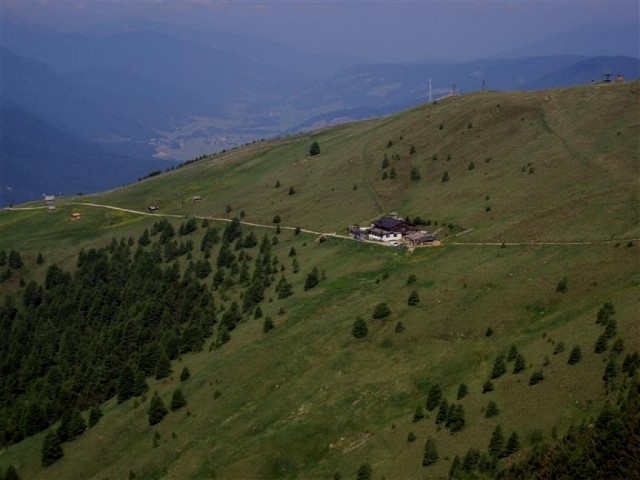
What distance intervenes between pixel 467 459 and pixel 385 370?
26441 mm

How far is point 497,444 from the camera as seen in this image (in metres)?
52.0

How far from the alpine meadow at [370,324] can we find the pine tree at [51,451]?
10.7 inches

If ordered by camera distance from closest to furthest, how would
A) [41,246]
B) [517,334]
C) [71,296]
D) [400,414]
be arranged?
[400,414], [517,334], [71,296], [41,246]

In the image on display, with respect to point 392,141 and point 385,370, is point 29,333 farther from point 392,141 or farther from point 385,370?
point 392,141

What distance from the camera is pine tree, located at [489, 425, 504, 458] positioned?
5162cm

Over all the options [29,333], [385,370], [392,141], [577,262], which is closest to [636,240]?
[577,262]

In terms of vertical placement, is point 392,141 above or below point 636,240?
above

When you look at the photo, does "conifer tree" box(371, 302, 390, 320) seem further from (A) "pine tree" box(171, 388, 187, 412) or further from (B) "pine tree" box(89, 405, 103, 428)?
(B) "pine tree" box(89, 405, 103, 428)

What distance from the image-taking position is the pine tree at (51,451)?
86438mm

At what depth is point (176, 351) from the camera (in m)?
106

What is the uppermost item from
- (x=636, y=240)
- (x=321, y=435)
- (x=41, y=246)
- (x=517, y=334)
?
(x=41, y=246)

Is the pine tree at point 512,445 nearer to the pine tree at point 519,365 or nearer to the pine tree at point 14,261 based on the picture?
the pine tree at point 519,365

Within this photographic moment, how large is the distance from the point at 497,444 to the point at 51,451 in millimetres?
62147

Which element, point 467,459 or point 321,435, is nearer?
point 467,459
